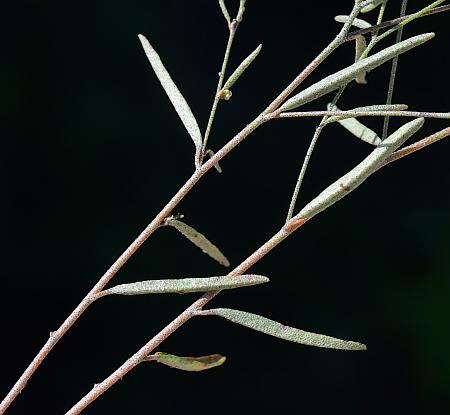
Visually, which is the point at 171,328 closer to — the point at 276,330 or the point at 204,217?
the point at 276,330

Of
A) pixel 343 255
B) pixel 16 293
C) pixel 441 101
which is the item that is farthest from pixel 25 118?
pixel 441 101

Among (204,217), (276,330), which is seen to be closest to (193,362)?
(276,330)

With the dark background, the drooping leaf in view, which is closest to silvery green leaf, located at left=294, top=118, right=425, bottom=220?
the drooping leaf

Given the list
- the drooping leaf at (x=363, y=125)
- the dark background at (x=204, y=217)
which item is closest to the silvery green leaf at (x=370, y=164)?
the drooping leaf at (x=363, y=125)

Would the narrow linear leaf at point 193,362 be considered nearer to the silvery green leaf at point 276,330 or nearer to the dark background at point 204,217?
the silvery green leaf at point 276,330

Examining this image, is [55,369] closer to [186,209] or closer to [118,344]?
[118,344]

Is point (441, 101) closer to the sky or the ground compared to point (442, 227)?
closer to the sky
